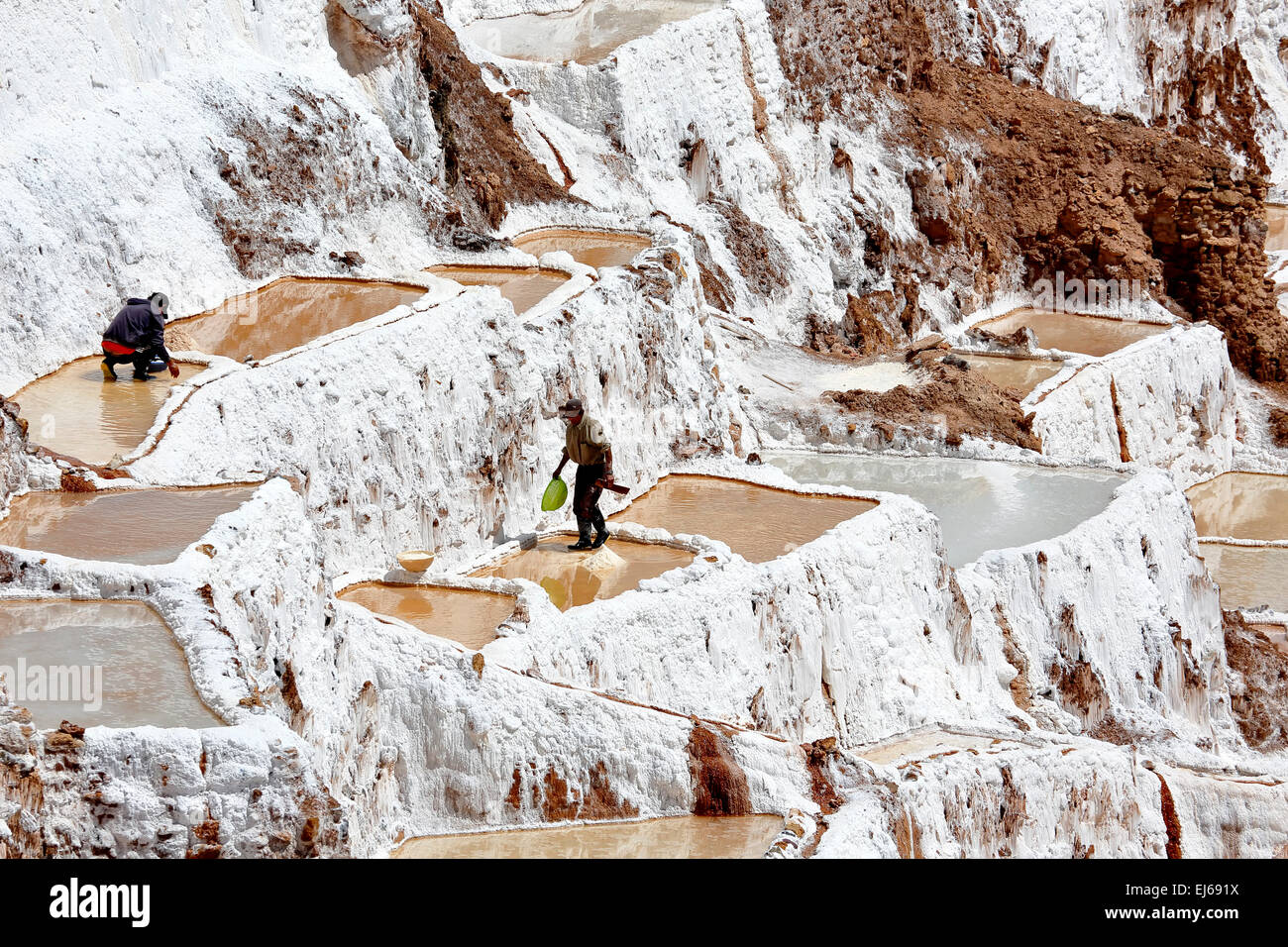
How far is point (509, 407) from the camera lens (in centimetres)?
1892

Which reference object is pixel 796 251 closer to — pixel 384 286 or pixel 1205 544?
pixel 1205 544

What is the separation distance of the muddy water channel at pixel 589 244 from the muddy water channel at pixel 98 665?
1252 centimetres

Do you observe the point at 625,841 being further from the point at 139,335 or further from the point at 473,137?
the point at 473,137

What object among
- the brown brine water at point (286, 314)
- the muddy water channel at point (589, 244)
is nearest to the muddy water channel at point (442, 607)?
the brown brine water at point (286, 314)

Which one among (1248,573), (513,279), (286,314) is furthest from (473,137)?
(1248,573)

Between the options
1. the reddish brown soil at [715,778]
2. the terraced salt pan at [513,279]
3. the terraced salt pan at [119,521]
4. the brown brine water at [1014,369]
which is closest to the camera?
the terraced salt pan at [119,521]

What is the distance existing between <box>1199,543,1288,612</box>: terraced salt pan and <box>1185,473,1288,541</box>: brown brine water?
1.04 metres

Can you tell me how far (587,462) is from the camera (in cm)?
1703

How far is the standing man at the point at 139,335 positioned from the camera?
54.1 feet

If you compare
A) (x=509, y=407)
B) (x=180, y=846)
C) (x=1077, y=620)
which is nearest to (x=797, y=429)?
(x=1077, y=620)

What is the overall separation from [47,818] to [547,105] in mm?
21912

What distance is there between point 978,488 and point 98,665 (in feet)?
49.3

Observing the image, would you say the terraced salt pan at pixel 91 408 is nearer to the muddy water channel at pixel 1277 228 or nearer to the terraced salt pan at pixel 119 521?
the terraced salt pan at pixel 119 521
